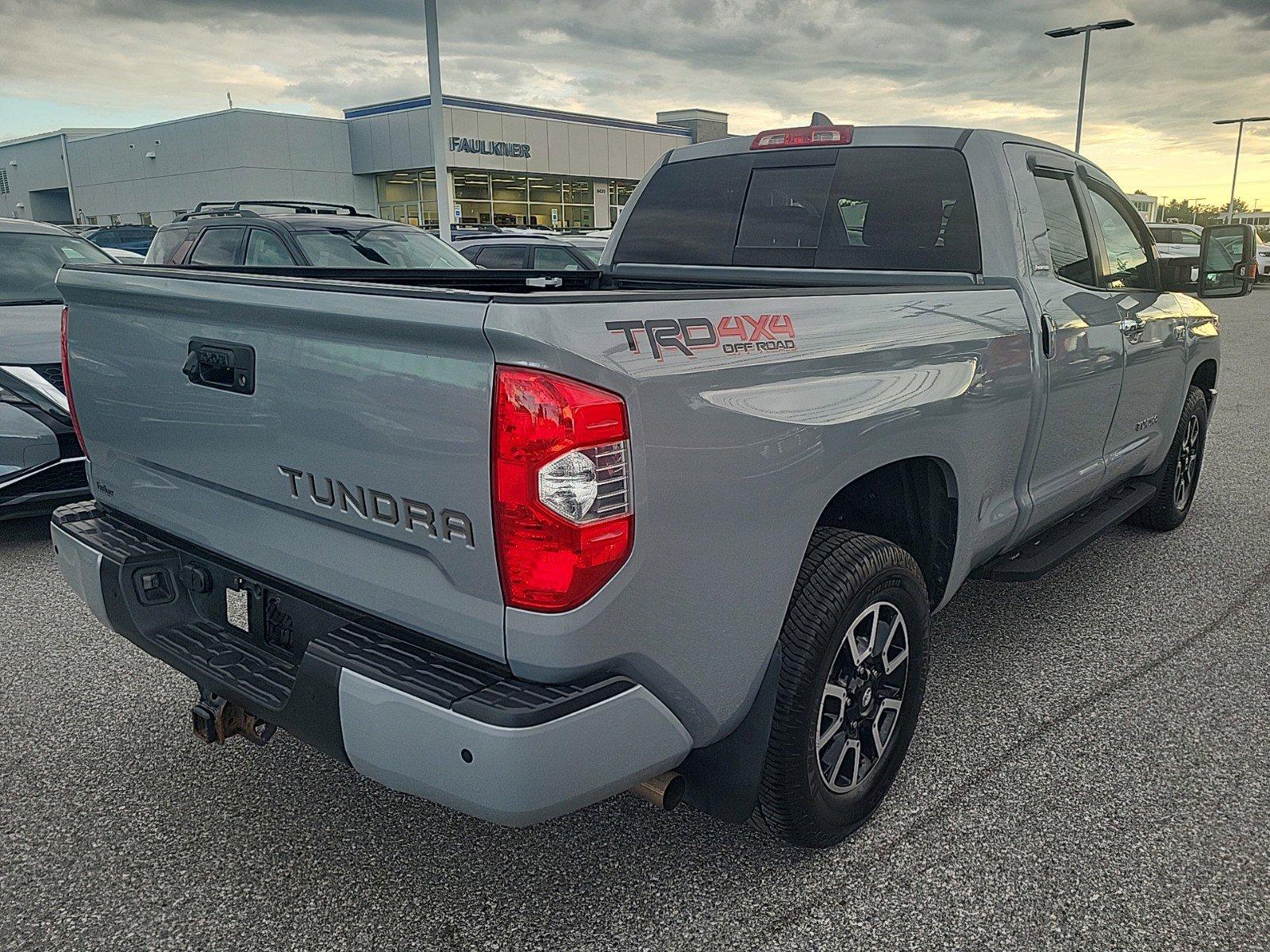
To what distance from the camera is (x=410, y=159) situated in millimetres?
44562

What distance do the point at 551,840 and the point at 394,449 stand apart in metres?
1.35

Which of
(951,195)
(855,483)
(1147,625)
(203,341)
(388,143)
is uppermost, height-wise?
(388,143)

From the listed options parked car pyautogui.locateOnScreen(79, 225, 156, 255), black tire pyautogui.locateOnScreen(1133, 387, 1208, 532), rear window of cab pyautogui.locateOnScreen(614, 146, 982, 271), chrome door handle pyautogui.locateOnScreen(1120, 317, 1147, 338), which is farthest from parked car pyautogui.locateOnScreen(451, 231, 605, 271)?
parked car pyautogui.locateOnScreen(79, 225, 156, 255)

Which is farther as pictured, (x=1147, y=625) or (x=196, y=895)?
(x=1147, y=625)

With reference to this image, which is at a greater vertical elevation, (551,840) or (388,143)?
(388,143)

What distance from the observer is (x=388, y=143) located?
1779 inches

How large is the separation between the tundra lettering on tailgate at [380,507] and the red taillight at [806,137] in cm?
262

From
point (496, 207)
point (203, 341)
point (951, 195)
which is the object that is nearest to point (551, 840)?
point (203, 341)

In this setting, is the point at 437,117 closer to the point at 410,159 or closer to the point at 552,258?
the point at 552,258

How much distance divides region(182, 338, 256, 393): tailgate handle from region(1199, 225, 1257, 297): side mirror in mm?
4243

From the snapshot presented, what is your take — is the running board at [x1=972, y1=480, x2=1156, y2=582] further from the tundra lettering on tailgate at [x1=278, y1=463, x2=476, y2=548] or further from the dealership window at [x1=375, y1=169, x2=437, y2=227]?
the dealership window at [x1=375, y1=169, x2=437, y2=227]

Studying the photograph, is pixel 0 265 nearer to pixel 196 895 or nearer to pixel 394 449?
pixel 196 895

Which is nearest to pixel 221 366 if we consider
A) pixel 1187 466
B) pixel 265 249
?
pixel 1187 466

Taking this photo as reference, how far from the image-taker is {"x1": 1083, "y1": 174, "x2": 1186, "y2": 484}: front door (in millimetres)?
4211
